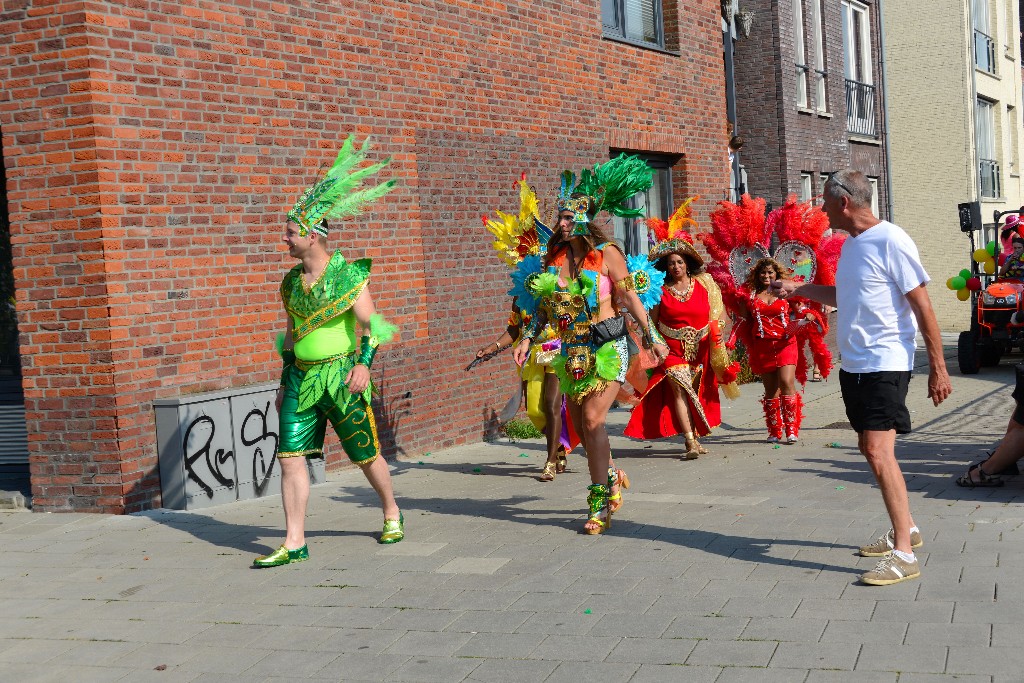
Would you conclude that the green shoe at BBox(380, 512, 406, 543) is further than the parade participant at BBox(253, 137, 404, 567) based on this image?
Yes

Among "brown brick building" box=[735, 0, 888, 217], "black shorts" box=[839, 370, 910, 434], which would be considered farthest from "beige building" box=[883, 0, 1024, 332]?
"black shorts" box=[839, 370, 910, 434]

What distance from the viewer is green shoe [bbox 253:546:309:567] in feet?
22.4

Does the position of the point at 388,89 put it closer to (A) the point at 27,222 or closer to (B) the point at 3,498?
(A) the point at 27,222

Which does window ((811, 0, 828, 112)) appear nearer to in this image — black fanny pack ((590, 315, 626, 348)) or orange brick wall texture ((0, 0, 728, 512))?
orange brick wall texture ((0, 0, 728, 512))

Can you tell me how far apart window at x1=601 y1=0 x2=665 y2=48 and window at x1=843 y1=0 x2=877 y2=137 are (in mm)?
9653

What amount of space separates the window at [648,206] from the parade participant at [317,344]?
7.89 metres

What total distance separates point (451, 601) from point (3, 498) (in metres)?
4.45

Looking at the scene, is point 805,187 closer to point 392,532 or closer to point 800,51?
point 800,51

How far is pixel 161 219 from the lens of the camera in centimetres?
866

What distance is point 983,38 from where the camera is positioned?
102 ft

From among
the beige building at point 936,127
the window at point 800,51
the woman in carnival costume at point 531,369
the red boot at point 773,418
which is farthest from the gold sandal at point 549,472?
the beige building at point 936,127

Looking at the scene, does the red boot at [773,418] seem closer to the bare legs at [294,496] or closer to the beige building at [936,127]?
the bare legs at [294,496]

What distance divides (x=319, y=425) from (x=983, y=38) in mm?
28491

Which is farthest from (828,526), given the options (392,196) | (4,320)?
(4,320)
